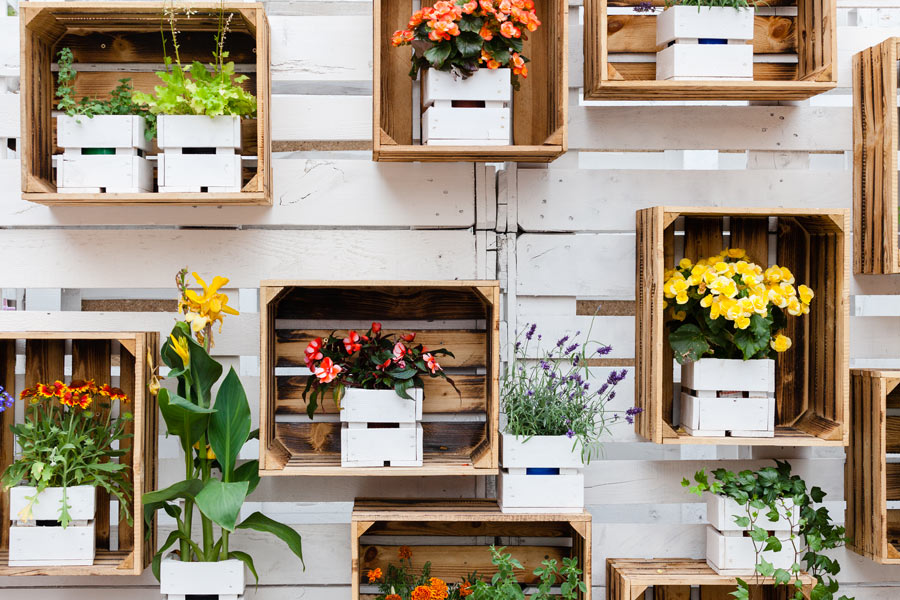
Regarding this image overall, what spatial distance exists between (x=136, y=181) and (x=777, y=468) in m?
1.87

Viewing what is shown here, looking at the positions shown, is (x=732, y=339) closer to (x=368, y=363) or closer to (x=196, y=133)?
(x=368, y=363)

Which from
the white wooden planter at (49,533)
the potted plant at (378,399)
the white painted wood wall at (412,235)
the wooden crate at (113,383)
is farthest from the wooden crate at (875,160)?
the white wooden planter at (49,533)

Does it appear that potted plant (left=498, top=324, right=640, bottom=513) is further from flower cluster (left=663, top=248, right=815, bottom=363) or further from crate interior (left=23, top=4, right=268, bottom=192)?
crate interior (left=23, top=4, right=268, bottom=192)

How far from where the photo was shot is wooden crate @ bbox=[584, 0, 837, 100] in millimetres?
2135

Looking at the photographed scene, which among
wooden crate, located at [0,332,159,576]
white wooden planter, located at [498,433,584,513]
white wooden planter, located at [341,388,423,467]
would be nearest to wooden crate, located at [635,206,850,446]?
white wooden planter, located at [498,433,584,513]

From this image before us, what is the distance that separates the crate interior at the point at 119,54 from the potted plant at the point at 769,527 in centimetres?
154

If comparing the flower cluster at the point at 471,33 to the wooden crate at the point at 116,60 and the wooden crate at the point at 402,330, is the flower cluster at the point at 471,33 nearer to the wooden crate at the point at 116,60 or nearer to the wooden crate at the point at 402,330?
the wooden crate at the point at 116,60

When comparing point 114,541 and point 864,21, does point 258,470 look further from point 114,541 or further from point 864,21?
point 864,21

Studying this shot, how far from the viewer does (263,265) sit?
7.55 ft

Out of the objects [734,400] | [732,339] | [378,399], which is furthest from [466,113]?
[734,400]

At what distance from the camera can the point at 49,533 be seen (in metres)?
2.04

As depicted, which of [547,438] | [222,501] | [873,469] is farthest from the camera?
[873,469]

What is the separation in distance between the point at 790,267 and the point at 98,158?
188 centimetres

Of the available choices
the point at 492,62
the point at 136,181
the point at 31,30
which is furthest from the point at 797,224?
the point at 31,30
